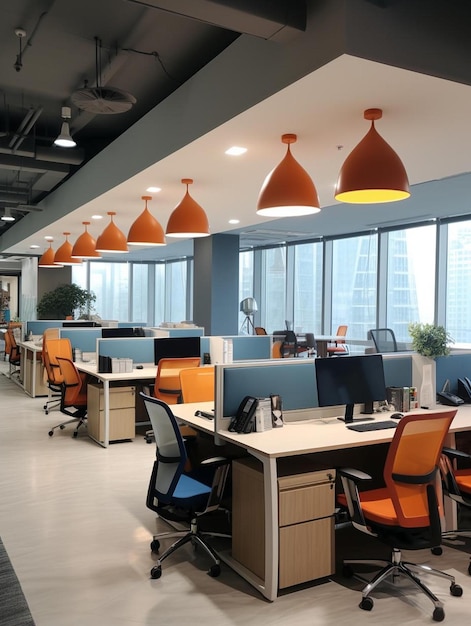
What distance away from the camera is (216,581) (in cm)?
321

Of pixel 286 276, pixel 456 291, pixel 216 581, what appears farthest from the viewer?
pixel 286 276

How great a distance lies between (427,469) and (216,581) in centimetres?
135

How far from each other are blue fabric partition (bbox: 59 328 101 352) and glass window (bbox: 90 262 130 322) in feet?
34.9

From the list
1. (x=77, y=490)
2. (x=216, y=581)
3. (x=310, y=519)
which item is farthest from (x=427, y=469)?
(x=77, y=490)

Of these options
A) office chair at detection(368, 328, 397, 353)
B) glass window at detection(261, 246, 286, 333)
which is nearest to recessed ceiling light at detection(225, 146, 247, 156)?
office chair at detection(368, 328, 397, 353)

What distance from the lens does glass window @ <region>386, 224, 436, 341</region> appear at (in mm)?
11297

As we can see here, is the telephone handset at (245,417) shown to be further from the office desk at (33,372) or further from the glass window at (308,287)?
the glass window at (308,287)

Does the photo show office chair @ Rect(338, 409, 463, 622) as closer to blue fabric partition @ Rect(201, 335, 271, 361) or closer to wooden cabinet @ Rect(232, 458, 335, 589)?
wooden cabinet @ Rect(232, 458, 335, 589)

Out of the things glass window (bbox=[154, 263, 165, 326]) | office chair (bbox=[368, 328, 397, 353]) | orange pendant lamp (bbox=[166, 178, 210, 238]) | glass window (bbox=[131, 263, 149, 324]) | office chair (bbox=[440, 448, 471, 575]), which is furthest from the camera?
glass window (bbox=[154, 263, 165, 326])

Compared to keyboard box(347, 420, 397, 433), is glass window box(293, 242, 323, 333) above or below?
above

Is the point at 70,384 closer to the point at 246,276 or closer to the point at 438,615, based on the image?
the point at 438,615

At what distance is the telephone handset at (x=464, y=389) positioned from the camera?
4.61 metres

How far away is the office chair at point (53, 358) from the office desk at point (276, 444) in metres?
3.79

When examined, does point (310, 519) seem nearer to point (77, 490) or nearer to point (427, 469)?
point (427, 469)
